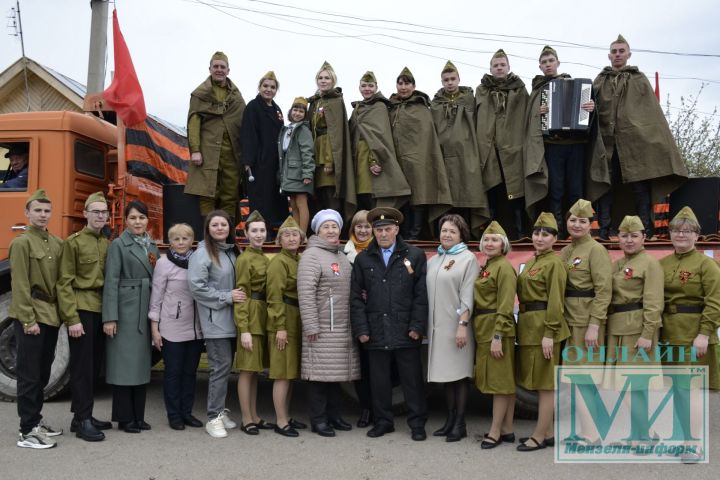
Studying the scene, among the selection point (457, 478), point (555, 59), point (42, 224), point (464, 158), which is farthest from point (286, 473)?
point (555, 59)

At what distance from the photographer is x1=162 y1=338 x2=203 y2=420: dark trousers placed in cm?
482

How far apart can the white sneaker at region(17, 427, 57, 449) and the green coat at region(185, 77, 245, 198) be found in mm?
2558

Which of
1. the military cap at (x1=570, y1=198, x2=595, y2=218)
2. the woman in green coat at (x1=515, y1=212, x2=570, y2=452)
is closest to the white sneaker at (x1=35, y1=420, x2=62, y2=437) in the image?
the woman in green coat at (x1=515, y1=212, x2=570, y2=452)

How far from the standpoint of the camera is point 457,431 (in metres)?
4.61

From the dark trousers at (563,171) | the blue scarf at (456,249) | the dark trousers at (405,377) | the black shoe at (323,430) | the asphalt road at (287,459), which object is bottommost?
the asphalt road at (287,459)

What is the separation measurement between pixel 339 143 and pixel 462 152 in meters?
1.18

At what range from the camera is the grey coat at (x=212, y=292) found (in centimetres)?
468

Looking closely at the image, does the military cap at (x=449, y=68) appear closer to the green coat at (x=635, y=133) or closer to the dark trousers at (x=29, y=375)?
the green coat at (x=635, y=133)

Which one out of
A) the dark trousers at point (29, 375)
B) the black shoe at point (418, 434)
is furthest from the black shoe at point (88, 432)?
the black shoe at point (418, 434)

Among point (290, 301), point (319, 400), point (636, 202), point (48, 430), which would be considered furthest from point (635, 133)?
point (48, 430)

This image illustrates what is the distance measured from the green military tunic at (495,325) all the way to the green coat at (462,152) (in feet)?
4.69

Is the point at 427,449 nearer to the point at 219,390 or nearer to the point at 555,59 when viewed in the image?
the point at 219,390

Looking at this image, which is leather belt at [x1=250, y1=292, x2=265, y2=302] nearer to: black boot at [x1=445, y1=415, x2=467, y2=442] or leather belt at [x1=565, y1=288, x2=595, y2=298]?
black boot at [x1=445, y1=415, x2=467, y2=442]

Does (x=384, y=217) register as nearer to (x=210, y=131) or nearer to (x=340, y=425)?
(x=340, y=425)
